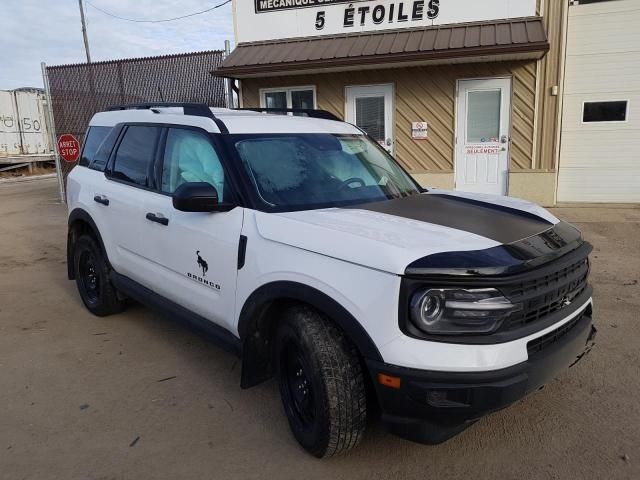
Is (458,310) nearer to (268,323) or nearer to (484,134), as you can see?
(268,323)

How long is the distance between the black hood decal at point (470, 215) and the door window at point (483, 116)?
7475 millimetres

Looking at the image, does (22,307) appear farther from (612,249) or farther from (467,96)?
(467,96)

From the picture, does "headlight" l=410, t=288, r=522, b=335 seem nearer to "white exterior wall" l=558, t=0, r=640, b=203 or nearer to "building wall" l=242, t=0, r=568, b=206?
"building wall" l=242, t=0, r=568, b=206

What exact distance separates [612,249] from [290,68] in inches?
266

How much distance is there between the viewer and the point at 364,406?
2.68 metres

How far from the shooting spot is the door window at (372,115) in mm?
11281

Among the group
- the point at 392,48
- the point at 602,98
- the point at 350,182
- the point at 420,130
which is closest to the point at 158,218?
the point at 350,182

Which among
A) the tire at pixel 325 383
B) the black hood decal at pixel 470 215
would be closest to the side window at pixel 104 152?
the black hood decal at pixel 470 215

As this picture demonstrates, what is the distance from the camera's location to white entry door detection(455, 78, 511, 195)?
34.1ft

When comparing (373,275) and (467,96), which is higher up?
(467,96)

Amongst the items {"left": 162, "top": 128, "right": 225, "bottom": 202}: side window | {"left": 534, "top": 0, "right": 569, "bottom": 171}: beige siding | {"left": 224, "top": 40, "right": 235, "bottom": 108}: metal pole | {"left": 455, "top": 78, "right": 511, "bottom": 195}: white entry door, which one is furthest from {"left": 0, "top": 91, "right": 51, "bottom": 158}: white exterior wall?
{"left": 162, "top": 128, "right": 225, "bottom": 202}: side window

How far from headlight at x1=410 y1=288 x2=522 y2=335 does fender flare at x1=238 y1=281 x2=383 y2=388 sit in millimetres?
271

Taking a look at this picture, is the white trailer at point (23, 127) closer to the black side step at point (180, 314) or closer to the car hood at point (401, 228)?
the black side step at point (180, 314)

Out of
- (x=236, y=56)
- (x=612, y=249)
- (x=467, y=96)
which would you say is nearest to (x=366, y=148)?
(x=612, y=249)
